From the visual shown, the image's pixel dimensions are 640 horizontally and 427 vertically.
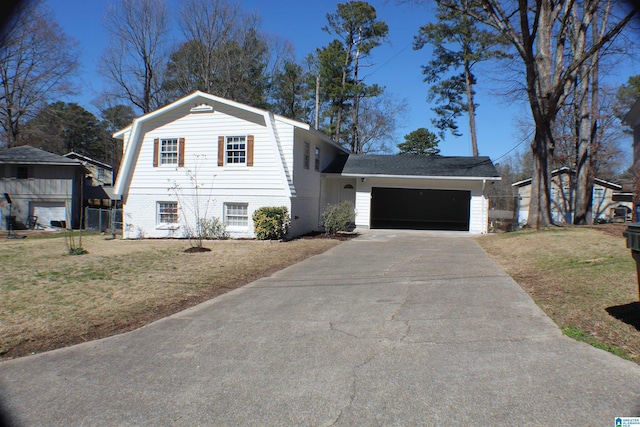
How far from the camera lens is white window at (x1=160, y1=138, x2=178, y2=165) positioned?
18.8 m

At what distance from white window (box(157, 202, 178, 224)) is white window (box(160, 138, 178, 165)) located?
174 cm

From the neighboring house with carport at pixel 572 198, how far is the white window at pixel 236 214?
20.6 meters

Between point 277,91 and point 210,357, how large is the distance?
35025 mm

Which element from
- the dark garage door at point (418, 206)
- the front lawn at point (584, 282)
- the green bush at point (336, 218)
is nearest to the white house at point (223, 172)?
the green bush at point (336, 218)

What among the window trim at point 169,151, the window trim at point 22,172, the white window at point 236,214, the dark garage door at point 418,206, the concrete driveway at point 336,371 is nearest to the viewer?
the concrete driveway at point 336,371

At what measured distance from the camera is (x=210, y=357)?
16.5 feet

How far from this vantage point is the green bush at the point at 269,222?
16781 mm

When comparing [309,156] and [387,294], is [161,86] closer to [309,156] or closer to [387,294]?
[309,156]

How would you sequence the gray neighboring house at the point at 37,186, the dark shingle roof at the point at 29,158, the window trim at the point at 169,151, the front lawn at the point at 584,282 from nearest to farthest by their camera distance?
the front lawn at the point at 584,282
the window trim at the point at 169,151
the dark shingle roof at the point at 29,158
the gray neighboring house at the point at 37,186

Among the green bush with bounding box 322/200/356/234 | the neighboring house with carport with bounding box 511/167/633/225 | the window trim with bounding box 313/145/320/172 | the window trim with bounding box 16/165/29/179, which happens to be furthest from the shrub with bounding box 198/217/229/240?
the neighboring house with carport with bounding box 511/167/633/225

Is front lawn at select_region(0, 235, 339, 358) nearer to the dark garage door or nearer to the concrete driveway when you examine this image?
the concrete driveway

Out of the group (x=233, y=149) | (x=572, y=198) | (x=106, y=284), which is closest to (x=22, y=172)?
(x=233, y=149)

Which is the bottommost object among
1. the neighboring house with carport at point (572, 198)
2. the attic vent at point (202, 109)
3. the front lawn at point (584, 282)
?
the front lawn at point (584, 282)

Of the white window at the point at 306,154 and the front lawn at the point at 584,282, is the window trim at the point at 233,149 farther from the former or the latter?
the front lawn at the point at 584,282
